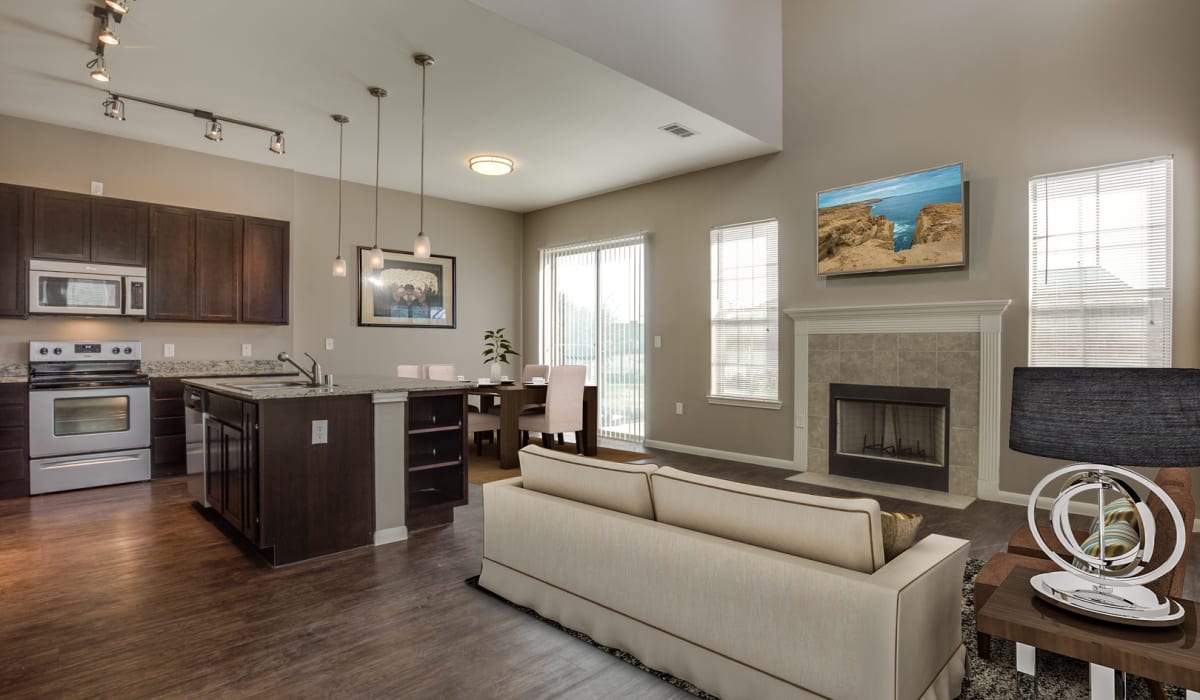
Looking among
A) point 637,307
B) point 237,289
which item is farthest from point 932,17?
point 237,289

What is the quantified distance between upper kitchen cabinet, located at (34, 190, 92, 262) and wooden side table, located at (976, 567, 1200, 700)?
630cm

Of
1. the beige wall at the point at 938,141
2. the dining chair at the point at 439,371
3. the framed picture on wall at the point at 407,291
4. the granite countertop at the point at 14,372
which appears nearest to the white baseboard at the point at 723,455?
the beige wall at the point at 938,141

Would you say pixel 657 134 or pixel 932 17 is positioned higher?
pixel 932 17

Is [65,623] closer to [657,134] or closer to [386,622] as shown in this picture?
[386,622]

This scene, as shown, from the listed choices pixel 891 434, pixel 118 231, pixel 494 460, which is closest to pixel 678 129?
pixel 891 434

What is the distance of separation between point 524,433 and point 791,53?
4.45 m

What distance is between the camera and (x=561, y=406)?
5855mm

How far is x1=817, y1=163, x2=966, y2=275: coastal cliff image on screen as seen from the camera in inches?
178

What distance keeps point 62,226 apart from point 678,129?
498 centimetres

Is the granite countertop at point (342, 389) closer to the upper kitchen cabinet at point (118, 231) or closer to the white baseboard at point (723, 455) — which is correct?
the upper kitchen cabinet at point (118, 231)

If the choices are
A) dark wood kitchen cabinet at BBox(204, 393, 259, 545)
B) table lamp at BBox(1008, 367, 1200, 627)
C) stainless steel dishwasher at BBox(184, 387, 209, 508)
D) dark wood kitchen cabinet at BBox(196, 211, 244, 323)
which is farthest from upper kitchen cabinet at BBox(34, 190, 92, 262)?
table lamp at BBox(1008, 367, 1200, 627)

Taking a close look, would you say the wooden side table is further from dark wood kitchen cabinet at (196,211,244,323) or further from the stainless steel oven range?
dark wood kitchen cabinet at (196,211,244,323)

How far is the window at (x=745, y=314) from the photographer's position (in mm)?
5711

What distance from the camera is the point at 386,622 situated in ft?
8.26
